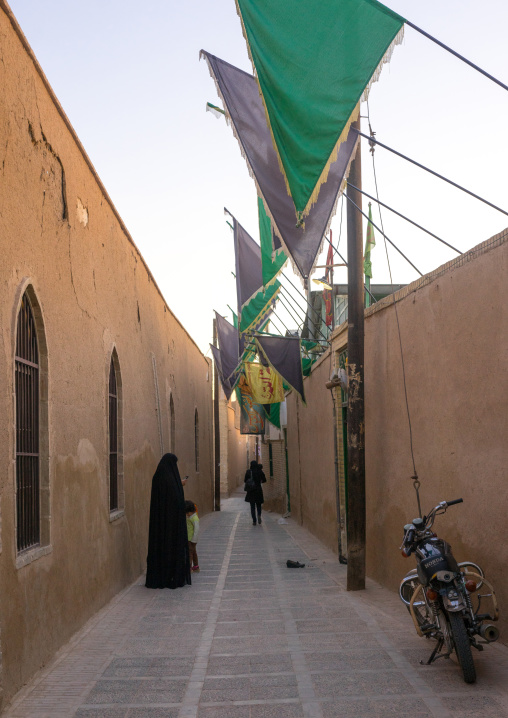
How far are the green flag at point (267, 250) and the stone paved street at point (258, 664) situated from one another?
5270 millimetres

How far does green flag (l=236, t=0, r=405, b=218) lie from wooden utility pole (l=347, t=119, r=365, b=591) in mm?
2307

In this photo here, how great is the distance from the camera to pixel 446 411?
21.0ft

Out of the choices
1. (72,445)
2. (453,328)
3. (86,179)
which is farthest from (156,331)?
(453,328)

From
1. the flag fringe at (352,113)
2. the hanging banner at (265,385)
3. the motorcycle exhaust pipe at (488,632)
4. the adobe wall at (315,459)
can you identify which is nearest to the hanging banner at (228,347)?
the hanging banner at (265,385)

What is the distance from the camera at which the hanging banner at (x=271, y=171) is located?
6.73 meters

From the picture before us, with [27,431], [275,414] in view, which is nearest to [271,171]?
[27,431]

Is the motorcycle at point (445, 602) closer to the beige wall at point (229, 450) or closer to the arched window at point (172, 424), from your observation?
the arched window at point (172, 424)

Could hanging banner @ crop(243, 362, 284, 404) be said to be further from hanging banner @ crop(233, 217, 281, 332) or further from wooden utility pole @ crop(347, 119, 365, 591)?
wooden utility pole @ crop(347, 119, 365, 591)

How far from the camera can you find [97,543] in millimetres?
7570

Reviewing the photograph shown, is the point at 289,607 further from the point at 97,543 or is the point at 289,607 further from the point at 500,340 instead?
the point at 500,340

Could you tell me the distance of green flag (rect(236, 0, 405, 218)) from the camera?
5.71 meters

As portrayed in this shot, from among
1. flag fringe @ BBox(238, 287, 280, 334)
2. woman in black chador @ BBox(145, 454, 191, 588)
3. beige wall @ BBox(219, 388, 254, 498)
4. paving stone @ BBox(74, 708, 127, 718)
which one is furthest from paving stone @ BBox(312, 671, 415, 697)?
beige wall @ BBox(219, 388, 254, 498)

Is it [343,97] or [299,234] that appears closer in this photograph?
[343,97]

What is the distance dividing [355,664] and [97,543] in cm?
326
